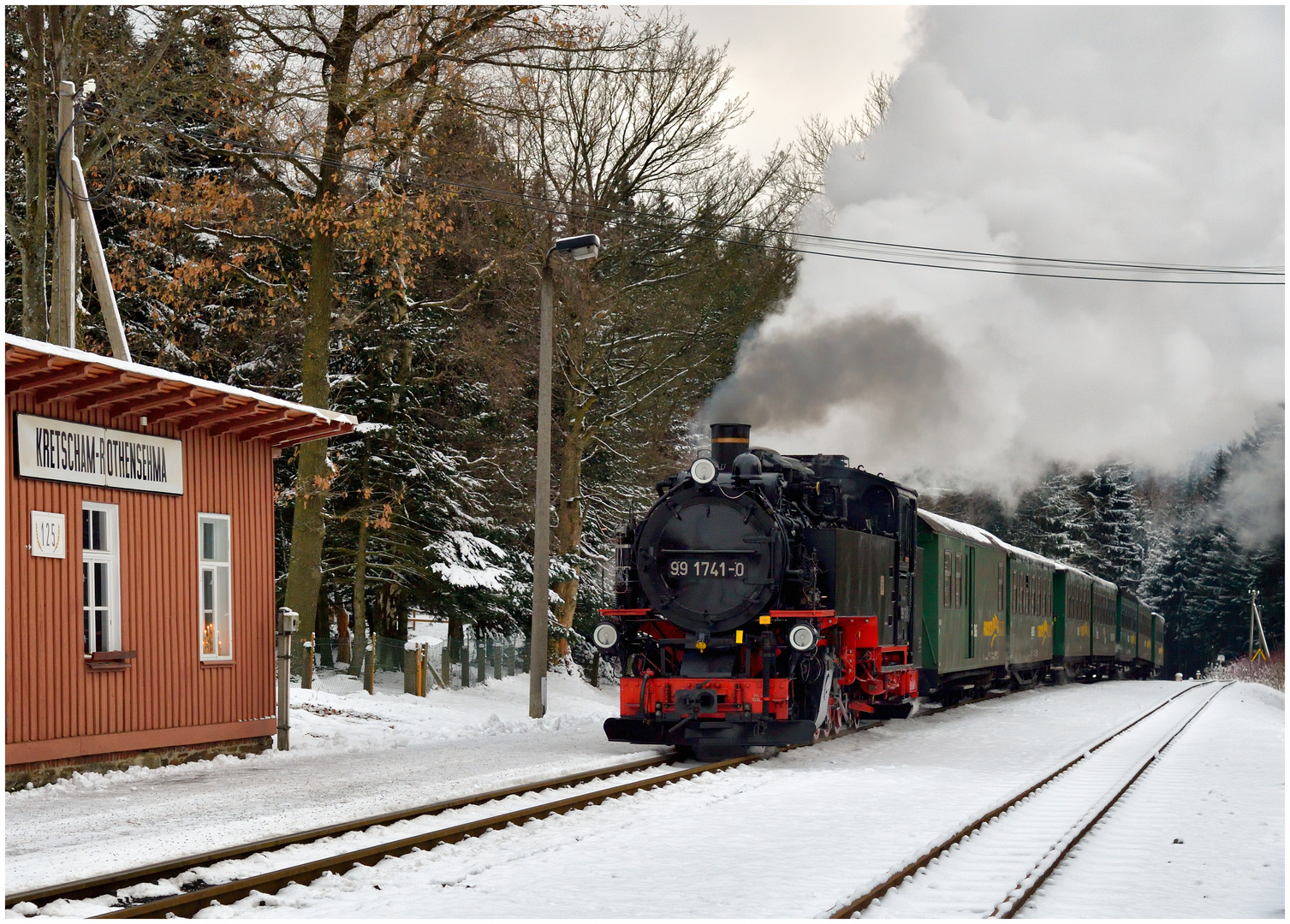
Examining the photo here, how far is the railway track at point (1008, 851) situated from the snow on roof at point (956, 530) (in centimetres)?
492

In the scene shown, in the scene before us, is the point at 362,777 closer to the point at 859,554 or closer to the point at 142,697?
the point at 142,697

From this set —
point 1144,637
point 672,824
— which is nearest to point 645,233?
point 672,824

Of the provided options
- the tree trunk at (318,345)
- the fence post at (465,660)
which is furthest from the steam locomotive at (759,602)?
the fence post at (465,660)

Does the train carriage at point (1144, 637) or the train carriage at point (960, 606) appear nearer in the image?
the train carriage at point (960, 606)

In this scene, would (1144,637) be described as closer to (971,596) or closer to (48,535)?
(971,596)

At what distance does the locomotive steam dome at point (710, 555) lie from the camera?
45.7 ft

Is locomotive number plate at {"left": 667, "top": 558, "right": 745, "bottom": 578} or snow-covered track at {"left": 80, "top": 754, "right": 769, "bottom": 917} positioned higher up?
locomotive number plate at {"left": 667, "top": 558, "right": 745, "bottom": 578}

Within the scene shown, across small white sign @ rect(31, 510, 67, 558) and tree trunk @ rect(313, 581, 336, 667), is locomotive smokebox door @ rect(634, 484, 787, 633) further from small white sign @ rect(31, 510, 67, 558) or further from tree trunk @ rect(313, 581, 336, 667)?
tree trunk @ rect(313, 581, 336, 667)

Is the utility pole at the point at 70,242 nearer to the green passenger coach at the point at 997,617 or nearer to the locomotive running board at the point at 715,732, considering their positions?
the locomotive running board at the point at 715,732

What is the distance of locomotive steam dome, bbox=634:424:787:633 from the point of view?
13930mm

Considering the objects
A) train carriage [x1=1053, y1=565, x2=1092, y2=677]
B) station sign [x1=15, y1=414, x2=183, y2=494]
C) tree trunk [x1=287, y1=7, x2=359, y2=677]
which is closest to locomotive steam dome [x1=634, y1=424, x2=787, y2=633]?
station sign [x1=15, y1=414, x2=183, y2=494]

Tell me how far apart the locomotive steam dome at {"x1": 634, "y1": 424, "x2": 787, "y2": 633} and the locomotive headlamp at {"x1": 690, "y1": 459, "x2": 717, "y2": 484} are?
121mm

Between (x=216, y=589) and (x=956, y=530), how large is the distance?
10764mm

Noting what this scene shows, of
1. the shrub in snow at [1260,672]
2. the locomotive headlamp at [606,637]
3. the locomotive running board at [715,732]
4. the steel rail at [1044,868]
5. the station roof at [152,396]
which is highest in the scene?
the station roof at [152,396]
